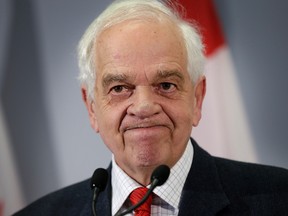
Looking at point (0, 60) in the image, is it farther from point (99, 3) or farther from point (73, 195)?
point (73, 195)

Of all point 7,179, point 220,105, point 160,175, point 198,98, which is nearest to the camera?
point 160,175

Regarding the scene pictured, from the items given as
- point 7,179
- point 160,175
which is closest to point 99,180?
point 160,175

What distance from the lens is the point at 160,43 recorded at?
155 cm

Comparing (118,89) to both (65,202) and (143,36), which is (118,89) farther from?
(65,202)

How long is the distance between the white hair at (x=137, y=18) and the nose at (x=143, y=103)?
18 centimetres

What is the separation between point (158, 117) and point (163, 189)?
25 centimetres

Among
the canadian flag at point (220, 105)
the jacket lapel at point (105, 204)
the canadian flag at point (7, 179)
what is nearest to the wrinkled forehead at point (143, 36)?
the jacket lapel at point (105, 204)

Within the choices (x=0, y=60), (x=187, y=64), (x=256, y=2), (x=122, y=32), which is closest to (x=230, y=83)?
(x=256, y=2)

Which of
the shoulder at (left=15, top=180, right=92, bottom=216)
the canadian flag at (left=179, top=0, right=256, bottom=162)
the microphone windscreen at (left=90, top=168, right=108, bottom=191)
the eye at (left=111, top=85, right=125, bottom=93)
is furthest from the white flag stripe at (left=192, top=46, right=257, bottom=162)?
the microphone windscreen at (left=90, top=168, right=108, bottom=191)

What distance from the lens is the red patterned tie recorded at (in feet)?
5.14

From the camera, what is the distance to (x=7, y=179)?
2498 mm

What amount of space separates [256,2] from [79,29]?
88 centimetres

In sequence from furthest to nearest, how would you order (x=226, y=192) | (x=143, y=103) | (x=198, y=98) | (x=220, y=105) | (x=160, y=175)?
1. (x=220, y=105)
2. (x=198, y=98)
3. (x=226, y=192)
4. (x=143, y=103)
5. (x=160, y=175)

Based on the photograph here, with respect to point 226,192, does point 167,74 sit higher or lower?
higher
